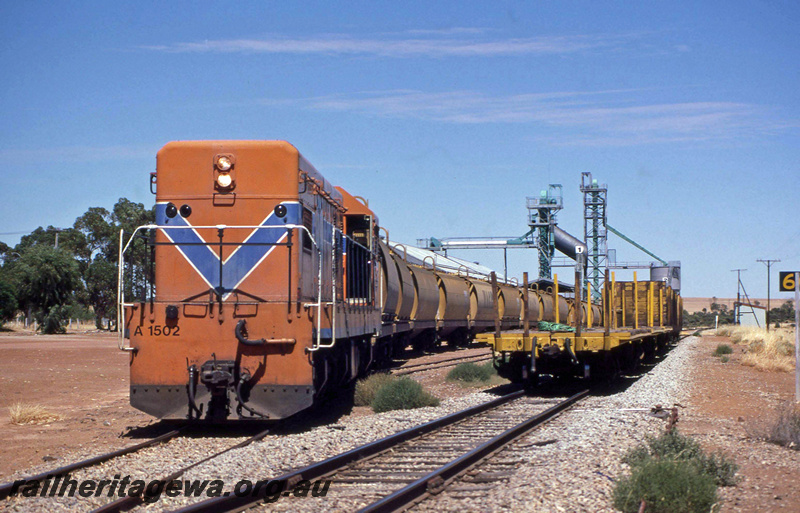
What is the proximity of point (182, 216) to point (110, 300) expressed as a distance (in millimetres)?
61697

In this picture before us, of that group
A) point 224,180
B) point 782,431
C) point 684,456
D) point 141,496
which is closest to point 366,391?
point 224,180

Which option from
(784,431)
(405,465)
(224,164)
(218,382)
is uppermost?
(224,164)

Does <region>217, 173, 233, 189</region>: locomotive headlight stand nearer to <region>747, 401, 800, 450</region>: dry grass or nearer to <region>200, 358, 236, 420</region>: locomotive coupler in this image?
<region>200, 358, 236, 420</region>: locomotive coupler

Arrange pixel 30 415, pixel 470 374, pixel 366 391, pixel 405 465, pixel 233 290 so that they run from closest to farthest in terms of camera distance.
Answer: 1. pixel 405 465
2. pixel 233 290
3. pixel 30 415
4. pixel 366 391
5. pixel 470 374

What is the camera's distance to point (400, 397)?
43.1 feet

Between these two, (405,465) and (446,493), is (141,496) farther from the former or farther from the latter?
(405,465)

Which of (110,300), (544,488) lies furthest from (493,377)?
(110,300)

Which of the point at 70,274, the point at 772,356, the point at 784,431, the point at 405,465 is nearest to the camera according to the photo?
the point at 405,465

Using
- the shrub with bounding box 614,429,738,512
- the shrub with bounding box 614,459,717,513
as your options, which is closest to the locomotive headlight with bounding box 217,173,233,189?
the shrub with bounding box 614,429,738,512

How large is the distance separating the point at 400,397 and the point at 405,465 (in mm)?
5028

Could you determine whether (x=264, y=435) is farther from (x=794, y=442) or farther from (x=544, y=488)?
(x=794, y=442)

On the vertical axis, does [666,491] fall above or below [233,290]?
below

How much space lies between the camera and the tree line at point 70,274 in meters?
58.5

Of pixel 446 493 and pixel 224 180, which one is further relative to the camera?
pixel 224 180
